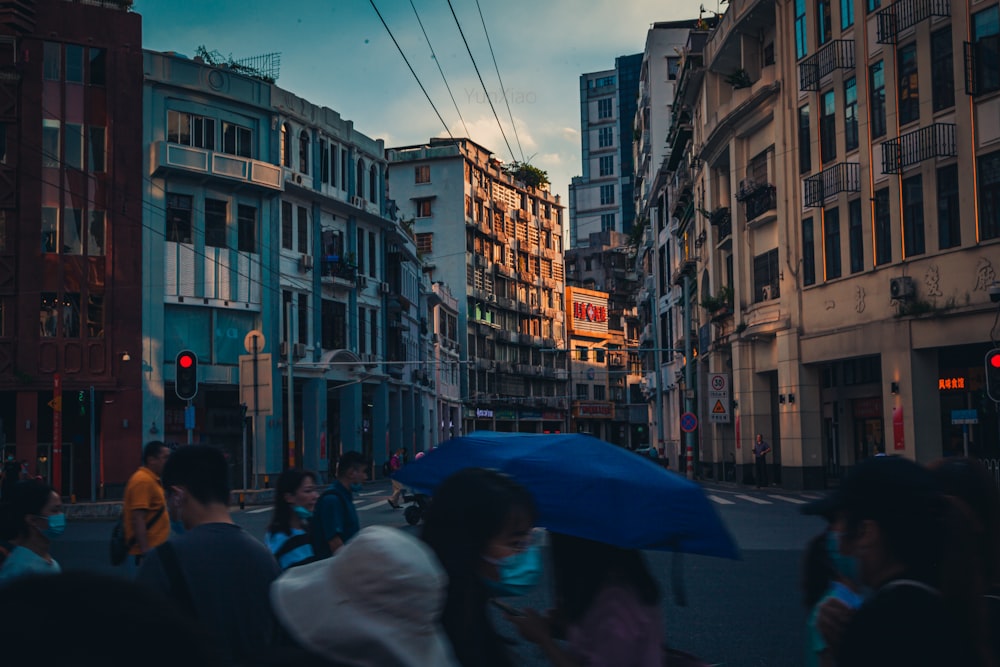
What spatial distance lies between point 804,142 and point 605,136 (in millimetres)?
89774

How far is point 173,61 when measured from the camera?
43.6 meters

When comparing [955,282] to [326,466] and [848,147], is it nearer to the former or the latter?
[848,147]

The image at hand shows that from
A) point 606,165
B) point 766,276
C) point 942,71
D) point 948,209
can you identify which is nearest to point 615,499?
point 948,209

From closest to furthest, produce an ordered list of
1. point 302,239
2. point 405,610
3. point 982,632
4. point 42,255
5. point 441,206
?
point 405,610
point 982,632
point 42,255
point 302,239
point 441,206

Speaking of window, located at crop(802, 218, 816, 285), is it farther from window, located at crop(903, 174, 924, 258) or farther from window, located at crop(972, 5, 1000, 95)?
window, located at crop(972, 5, 1000, 95)

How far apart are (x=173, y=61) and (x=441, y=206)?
43285 millimetres

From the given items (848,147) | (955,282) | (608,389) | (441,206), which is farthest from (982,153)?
(608,389)

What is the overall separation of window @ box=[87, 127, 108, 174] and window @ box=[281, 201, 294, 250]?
366 inches

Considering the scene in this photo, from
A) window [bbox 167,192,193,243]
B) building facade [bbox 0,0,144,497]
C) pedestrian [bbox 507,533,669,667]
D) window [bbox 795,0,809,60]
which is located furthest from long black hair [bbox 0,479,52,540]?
window [bbox 167,192,193,243]

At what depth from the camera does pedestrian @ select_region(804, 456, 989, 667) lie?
Answer: 286 cm

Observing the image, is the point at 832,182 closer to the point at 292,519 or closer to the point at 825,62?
the point at 825,62

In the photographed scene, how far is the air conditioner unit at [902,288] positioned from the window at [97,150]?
27.6m

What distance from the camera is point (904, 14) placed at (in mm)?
29812

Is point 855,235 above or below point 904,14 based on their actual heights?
below
